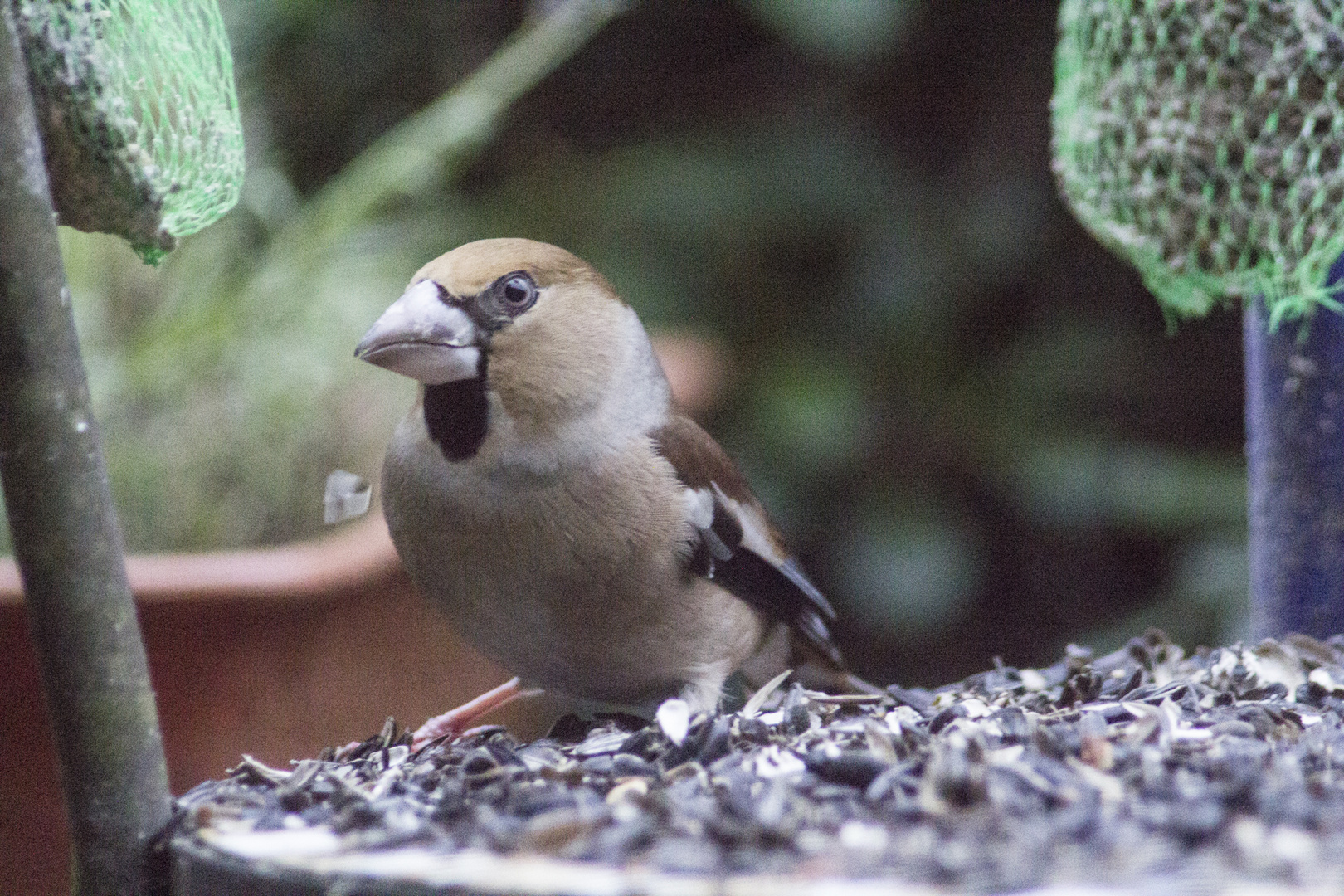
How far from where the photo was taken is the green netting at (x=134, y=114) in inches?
51.8

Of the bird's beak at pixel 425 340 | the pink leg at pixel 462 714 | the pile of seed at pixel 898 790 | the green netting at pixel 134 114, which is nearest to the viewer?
the pile of seed at pixel 898 790

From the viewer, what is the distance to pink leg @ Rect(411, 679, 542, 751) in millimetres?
1773

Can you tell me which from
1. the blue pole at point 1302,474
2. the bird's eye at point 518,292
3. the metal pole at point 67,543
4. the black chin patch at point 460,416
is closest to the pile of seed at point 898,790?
the metal pole at point 67,543

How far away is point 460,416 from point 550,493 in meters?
0.13

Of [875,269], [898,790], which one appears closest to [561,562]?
[898,790]

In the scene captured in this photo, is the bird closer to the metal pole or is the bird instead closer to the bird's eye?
the bird's eye

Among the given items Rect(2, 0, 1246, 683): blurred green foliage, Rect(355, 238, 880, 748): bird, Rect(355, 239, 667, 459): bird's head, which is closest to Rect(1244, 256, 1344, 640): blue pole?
Rect(355, 238, 880, 748): bird

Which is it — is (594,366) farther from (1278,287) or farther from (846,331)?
(846,331)

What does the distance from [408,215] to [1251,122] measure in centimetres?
211

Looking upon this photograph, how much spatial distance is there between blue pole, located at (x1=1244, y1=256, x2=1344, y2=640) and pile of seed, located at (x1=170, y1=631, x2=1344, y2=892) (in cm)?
20

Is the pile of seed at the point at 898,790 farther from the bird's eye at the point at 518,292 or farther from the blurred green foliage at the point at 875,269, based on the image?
the blurred green foliage at the point at 875,269

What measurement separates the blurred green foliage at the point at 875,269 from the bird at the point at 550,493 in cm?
148

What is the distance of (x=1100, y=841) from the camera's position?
1010 millimetres

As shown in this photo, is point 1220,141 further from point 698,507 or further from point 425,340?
point 425,340
